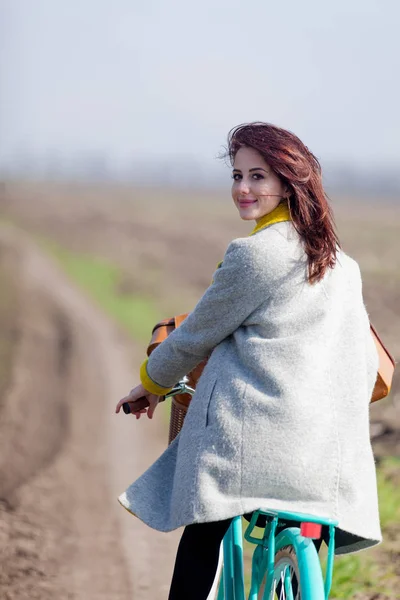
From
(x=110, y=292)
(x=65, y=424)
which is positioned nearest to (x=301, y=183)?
(x=65, y=424)

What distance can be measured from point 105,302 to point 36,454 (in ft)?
38.1

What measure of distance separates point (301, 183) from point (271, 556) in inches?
38.0

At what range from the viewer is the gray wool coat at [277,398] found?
260 cm

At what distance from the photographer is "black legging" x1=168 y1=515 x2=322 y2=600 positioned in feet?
9.30

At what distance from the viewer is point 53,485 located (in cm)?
680

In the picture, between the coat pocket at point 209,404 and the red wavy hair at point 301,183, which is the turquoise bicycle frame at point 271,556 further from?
the red wavy hair at point 301,183

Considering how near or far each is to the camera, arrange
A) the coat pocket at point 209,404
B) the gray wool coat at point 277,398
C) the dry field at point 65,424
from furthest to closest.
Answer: the dry field at point 65,424 → the coat pocket at point 209,404 → the gray wool coat at point 277,398

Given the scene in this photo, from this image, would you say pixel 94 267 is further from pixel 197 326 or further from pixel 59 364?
pixel 197 326

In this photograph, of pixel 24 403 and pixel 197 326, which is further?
pixel 24 403

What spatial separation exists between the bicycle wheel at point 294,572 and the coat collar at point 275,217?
772 mm

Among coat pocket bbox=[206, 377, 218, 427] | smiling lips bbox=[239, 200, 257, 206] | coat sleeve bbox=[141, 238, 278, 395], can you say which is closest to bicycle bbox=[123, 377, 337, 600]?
coat sleeve bbox=[141, 238, 278, 395]

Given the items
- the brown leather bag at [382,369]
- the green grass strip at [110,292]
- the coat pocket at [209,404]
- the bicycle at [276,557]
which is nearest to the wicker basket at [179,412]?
the bicycle at [276,557]

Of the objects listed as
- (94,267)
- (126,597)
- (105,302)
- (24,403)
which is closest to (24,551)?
(126,597)

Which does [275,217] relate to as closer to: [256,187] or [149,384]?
[256,187]
